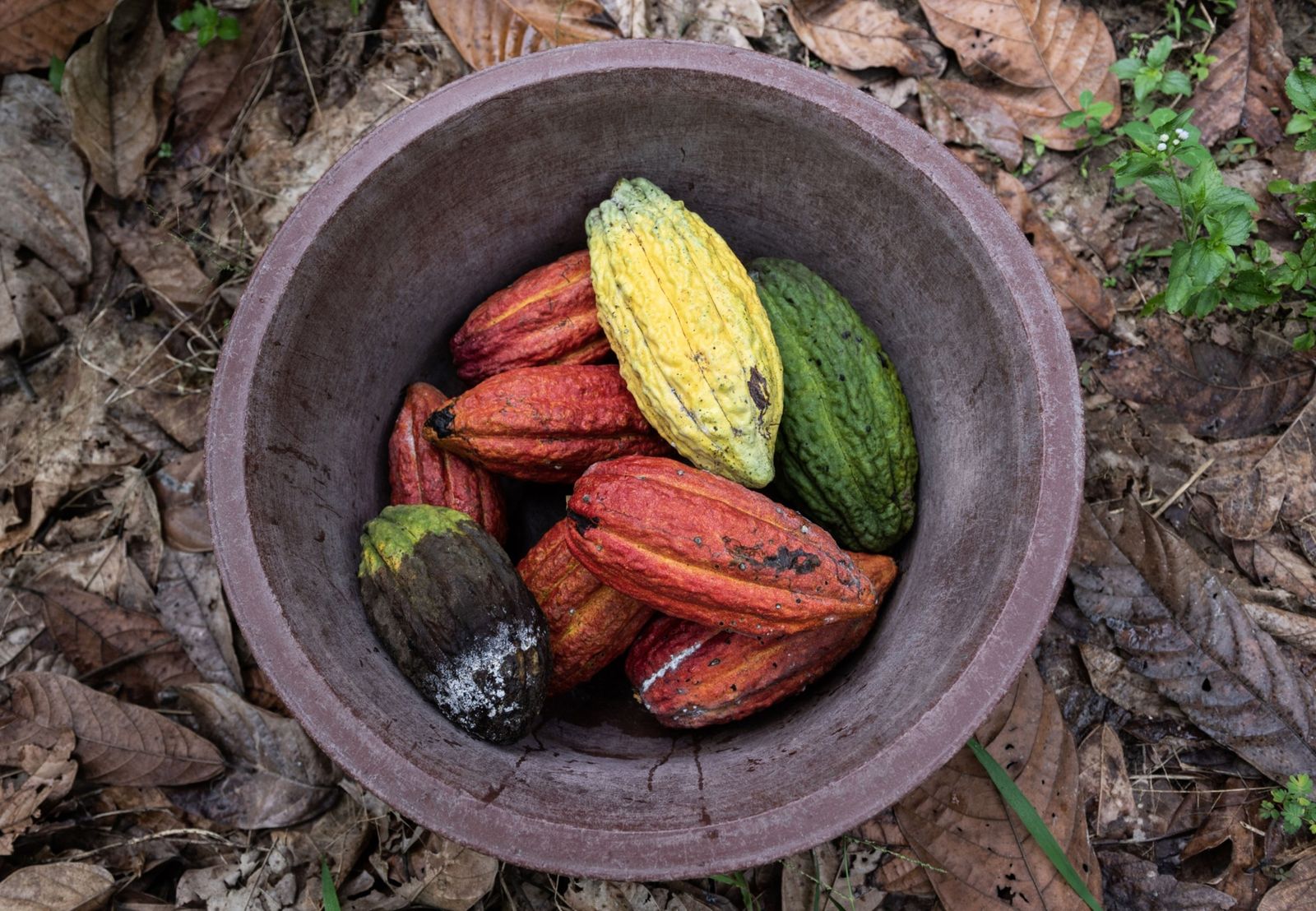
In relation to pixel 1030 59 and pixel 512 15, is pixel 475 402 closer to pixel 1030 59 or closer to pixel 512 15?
pixel 512 15

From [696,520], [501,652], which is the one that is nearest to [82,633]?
[501,652]

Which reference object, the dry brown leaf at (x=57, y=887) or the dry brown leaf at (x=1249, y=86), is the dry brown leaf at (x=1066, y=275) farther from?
the dry brown leaf at (x=57, y=887)

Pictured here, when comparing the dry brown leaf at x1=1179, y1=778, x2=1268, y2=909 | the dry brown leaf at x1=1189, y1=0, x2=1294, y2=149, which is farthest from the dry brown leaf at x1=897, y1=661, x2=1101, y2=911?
the dry brown leaf at x1=1189, y1=0, x2=1294, y2=149

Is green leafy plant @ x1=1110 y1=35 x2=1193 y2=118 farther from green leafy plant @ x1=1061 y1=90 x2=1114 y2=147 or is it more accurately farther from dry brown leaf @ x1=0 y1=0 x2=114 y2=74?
dry brown leaf @ x1=0 y1=0 x2=114 y2=74

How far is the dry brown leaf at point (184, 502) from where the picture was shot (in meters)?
2.29

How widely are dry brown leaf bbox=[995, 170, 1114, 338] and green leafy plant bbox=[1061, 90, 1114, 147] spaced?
18 cm

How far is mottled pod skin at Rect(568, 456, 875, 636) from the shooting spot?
1535mm

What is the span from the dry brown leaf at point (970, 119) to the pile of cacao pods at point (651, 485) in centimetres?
80

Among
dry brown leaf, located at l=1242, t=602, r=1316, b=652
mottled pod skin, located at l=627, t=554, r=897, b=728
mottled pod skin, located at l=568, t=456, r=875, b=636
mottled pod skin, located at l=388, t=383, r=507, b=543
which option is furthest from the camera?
dry brown leaf, located at l=1242, t=602, r=1316, b=652

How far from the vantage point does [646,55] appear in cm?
168

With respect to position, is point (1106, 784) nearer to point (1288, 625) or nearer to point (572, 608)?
point (1288, 625)

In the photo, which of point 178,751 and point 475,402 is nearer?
point 475,402

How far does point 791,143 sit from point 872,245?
0.25m

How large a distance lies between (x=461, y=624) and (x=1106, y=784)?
1.43 meters
